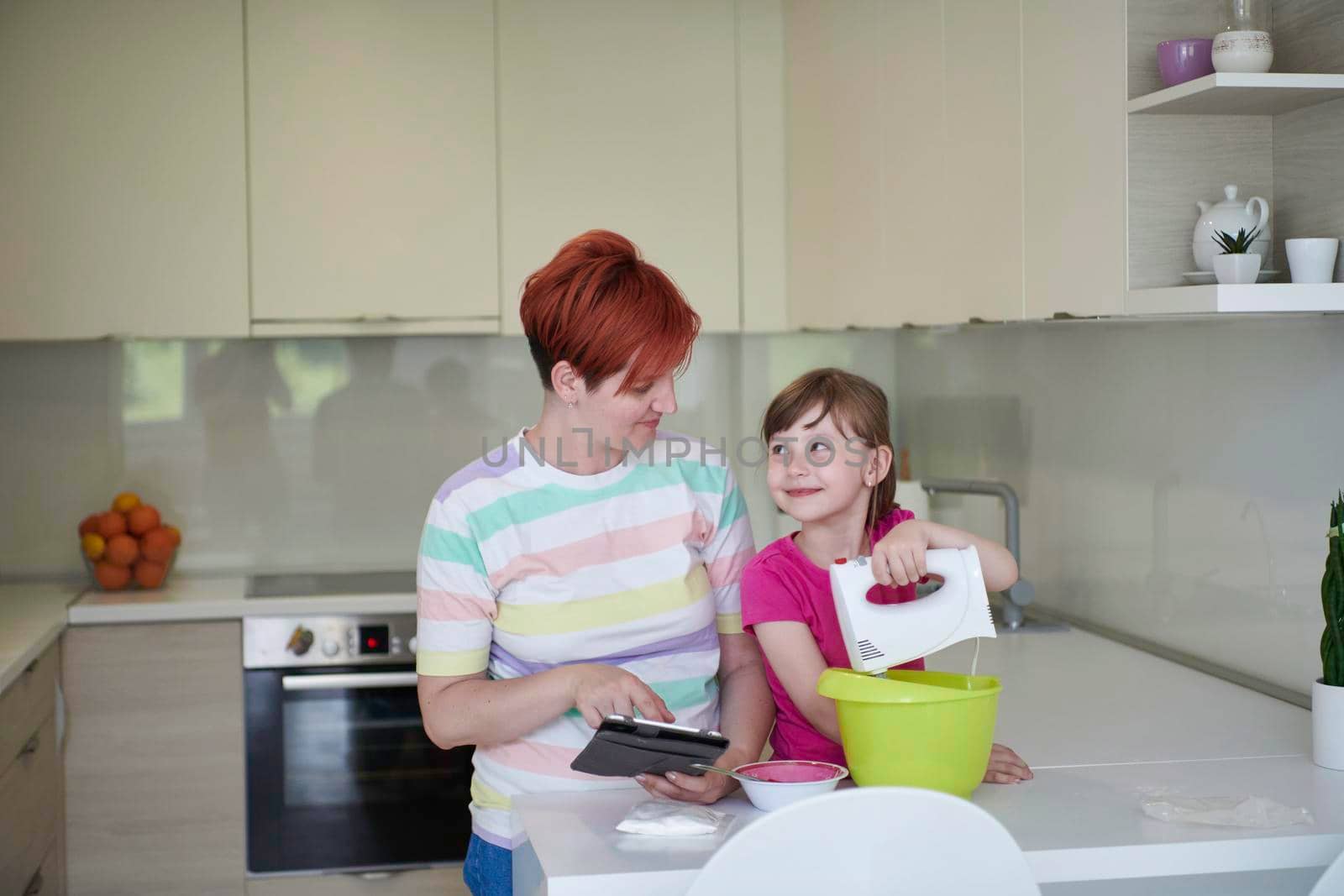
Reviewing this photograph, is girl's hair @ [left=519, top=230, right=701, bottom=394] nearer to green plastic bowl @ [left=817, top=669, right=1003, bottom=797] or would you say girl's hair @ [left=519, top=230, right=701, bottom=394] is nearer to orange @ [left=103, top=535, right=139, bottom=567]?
green plastic bowl @ [left=817, top=669, right=1003, bottom=797]

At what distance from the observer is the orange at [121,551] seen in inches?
130

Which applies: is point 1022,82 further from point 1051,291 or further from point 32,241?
point 32,241

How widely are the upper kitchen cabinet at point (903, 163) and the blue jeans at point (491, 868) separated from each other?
42.8 inches

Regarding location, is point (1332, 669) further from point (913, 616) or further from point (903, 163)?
point (903, 163)

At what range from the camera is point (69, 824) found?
10.0 ft

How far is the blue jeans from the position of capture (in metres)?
1.70

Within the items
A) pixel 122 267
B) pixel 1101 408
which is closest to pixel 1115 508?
pixel 1101 408

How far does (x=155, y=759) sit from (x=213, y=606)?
354mm

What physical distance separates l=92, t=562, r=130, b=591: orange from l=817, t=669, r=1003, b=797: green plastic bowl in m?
2.39

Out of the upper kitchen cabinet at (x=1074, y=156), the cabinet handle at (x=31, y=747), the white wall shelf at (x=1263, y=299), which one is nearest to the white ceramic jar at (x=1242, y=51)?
the upper kitchen cabinet at (x=1074, y=156)

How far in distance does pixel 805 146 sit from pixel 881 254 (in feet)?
2.03

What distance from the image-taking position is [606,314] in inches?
63.5

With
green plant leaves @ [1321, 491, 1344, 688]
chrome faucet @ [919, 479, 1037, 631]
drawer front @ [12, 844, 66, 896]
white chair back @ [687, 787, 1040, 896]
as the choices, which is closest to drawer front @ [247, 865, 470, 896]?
drawer front @ [12, 844, 66, 896]

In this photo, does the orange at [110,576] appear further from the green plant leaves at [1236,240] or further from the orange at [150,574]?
the green plant leaves at [1236,240]
